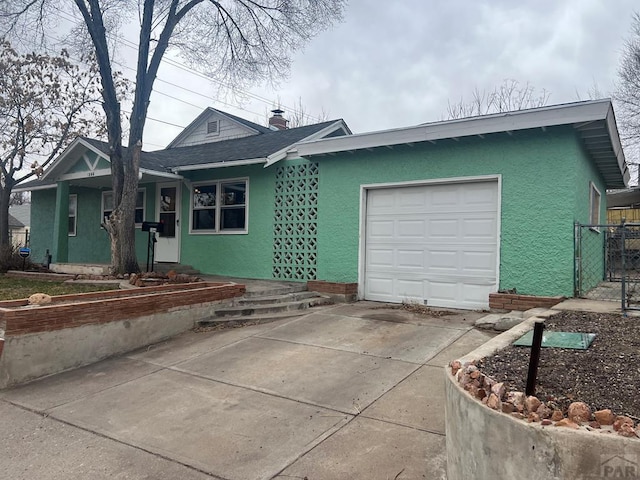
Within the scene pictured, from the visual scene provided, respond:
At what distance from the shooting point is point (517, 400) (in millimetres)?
2342

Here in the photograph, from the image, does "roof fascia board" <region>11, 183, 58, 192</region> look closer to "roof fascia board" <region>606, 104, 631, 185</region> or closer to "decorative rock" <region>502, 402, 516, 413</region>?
"roof fascia board" <region>606, 104, 631, 185</region>

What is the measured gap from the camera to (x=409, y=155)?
8156 millimetres

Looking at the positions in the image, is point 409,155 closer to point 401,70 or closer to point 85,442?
point 85,442

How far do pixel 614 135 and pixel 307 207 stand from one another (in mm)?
5672

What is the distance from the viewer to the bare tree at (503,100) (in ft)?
66.0

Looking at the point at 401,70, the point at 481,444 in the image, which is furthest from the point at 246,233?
the point at 401,70

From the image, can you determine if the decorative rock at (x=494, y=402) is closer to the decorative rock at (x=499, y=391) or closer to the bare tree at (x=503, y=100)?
the decorative rock at (x=499, y=391)

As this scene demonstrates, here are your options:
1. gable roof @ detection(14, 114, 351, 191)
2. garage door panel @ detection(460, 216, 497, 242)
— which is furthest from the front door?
garage door panel @ detection(460, 216, 497, 242)

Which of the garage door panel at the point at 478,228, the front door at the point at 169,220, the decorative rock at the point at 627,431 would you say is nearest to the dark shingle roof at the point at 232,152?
the front door at the point at 169,220

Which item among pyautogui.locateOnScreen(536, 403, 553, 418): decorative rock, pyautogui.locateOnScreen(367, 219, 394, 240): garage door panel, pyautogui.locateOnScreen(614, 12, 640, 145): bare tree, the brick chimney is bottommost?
pyautogui.locateOnScreen(536, 403, 553, 418): decorative rock

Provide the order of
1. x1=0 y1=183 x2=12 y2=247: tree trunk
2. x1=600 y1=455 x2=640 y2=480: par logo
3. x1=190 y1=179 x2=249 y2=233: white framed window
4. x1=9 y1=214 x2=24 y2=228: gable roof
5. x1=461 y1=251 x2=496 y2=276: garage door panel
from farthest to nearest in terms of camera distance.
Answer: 1. x1=9 y1=214 x2=24 y2=228: gable roof
2. x1=0 y1=183 x2=12 y2=247: tree trunk
3. x1=190 y1=179 x2=249 y2=233: white framed window
4. x1=461 y1=251 x2=496 y2=276: garage door panel
5. x1=600 y1=455 x2=640 y2=480: par logo

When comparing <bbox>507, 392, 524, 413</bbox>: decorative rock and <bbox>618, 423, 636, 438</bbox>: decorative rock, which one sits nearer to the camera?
<bbox>618, 423, 636, 438</bbox>: decorative rock

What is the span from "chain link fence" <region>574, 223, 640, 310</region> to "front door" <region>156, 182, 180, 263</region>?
9167 mm

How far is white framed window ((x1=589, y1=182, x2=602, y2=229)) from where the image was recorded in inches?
340
